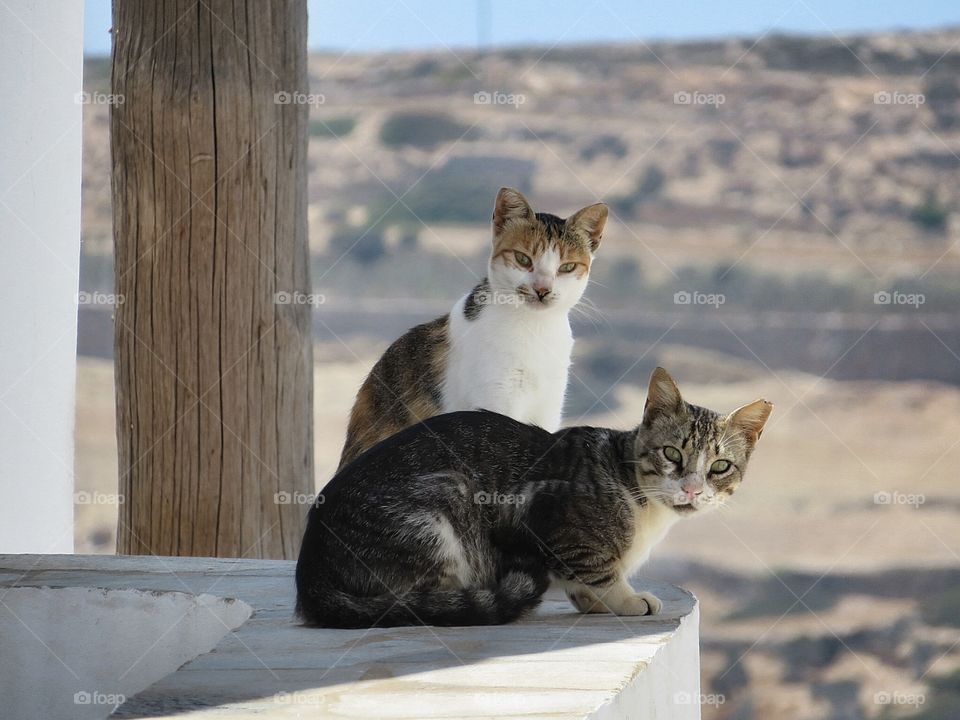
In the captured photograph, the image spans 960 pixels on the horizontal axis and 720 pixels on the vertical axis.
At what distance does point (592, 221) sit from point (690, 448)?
1.20 metres

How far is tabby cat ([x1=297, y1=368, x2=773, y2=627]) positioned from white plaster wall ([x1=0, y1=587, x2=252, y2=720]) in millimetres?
492

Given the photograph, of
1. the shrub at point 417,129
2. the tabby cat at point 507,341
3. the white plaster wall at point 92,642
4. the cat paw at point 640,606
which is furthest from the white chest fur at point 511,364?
the shrub at point 417,129

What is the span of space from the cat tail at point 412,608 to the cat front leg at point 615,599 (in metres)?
0.22

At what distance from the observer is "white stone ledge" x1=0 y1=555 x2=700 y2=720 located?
218 cm

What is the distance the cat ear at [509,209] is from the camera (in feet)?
12.7

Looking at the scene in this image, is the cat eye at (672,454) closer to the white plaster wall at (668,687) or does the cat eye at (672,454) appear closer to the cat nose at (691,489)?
the cat nose at (691,489)

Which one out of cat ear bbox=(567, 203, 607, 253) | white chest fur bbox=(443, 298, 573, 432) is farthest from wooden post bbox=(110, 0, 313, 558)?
cat ear bbox=(567, 203, 607, 253)

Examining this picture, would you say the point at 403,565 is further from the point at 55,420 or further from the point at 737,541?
the point at 737,541

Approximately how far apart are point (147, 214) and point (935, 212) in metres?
8.89

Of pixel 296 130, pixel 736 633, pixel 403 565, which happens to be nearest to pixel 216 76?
pixel 296 130

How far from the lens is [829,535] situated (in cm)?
955

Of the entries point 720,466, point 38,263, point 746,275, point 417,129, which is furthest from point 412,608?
point 417,129

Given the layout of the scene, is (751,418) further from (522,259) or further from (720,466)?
(522,259)

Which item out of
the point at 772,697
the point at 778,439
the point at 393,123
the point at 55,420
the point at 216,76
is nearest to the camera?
the point at 216,76
